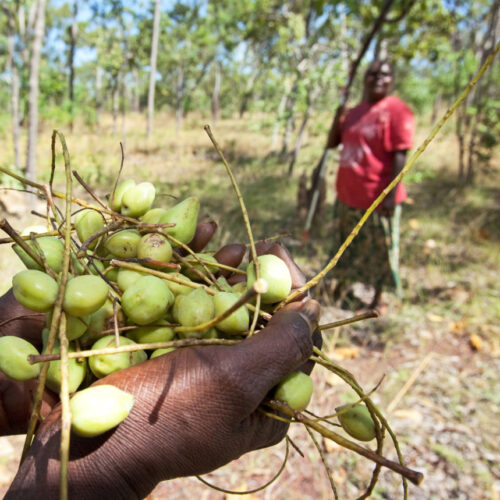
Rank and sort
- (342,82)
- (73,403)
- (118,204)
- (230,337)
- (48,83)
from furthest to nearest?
(48,83)
(342,82)
(118,204)
(230,337)
(73,403)

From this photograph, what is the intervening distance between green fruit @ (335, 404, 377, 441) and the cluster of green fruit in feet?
0.54

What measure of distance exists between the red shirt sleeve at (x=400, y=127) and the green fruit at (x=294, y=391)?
9.68ft

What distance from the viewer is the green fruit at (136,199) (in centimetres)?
135

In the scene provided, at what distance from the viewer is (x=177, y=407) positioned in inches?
38.2

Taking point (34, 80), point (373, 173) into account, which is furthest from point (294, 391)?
point (34, 80)

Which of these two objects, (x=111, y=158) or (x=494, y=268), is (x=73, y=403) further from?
(x=111, y=158)

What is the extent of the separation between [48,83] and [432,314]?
13.6 metres

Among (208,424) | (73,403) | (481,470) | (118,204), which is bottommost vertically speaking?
(481,470)

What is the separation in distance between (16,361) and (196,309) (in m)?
0.42

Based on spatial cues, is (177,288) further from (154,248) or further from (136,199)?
(136,199)

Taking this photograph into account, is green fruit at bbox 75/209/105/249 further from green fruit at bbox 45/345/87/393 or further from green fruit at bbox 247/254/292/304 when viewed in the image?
green fruit at bbox 247/254/292/304

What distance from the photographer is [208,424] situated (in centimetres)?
100

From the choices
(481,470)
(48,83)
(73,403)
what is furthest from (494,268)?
(48,83)

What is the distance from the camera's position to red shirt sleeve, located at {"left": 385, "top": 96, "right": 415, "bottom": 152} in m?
3.45
